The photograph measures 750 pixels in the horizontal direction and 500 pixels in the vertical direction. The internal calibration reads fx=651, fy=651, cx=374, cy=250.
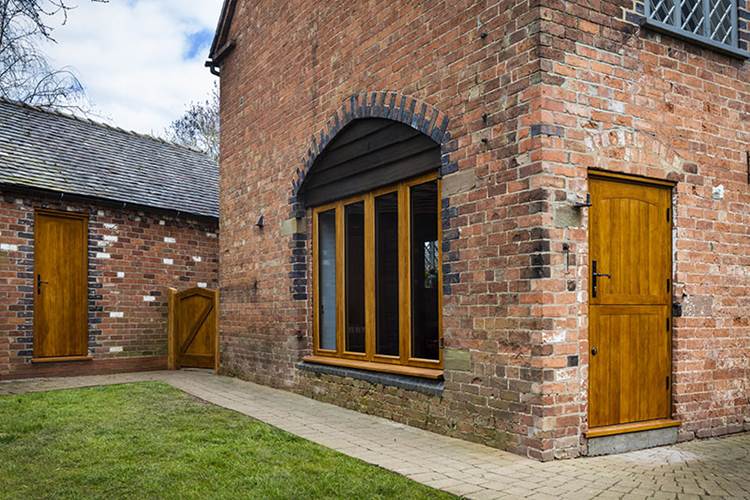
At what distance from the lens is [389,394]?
22.9 feet

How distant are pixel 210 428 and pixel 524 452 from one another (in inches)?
121

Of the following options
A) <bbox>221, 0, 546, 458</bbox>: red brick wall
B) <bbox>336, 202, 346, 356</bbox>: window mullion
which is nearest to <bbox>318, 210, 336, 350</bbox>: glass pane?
<bbox>336, 202, 346, 356</bbox>: window mullion

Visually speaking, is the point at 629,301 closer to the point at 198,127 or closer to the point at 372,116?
the point at 372,116

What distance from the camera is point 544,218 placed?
16.9ft

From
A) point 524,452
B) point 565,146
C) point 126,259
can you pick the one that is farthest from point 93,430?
point 126,259

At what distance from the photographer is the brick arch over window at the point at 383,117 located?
245 inches

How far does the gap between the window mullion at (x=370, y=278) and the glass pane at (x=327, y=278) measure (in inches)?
34.1

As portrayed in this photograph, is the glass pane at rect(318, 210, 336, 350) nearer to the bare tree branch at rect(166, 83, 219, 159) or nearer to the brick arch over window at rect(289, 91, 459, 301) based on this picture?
the brick arch over window at rect(289, 91, 459, 301)

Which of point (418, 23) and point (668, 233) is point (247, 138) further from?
point (668, 233)

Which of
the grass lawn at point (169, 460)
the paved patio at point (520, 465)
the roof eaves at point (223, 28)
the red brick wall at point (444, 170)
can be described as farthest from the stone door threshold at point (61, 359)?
the paved patio at point (520, 465)

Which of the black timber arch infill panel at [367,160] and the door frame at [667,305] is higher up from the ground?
the black timber arch infill panel at [367,160]

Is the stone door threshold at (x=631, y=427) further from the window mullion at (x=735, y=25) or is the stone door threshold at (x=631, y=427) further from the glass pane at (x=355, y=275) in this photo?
the window mullion at (x=735, y=25)

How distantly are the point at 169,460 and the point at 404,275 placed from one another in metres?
3.05

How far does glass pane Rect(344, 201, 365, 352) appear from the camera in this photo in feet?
25.8
